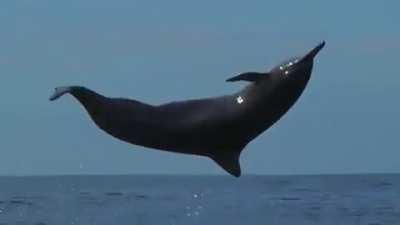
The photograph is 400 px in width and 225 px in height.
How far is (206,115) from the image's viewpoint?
49.2 ft

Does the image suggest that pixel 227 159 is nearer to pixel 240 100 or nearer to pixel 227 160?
pixel 227 160

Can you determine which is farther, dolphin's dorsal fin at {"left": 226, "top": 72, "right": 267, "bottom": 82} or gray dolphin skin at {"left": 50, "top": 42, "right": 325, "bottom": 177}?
dolphin's dorsal fin at {"left": 226, "top": 72, "right": 267, "bottom": 82}

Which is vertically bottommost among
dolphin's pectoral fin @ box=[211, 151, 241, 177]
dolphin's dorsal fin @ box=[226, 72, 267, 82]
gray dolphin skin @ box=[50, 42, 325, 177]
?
dolphin's pectoral fin @ box=[211, 151, 241, 177]

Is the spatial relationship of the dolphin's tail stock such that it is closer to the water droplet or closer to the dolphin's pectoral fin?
the dolphin's pectoral fin

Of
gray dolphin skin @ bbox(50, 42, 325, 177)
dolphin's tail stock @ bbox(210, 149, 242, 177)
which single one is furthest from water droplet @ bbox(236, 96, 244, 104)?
dolphin's tail stock @ bbox(210, 149, 242, 177)

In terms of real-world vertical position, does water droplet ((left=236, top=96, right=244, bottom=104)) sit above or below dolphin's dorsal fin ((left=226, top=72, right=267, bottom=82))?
below

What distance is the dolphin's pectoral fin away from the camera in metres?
15.4

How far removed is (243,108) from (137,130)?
1046mm

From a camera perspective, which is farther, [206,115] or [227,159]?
[227,159]

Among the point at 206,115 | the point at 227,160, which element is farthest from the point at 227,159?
the point at 206,115

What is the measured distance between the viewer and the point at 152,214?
100 m

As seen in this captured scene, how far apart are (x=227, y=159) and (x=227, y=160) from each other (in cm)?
1

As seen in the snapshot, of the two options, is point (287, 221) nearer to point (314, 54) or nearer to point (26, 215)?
point (26, 215)

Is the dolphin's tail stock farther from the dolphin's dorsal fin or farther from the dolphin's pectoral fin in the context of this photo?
the dolphin's dorsal fin
